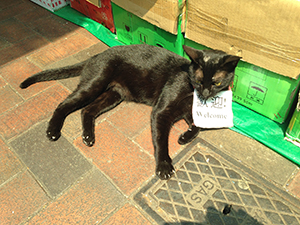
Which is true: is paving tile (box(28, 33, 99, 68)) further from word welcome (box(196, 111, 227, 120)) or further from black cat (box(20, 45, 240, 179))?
word welcome (box(196, 111, 227, 120))

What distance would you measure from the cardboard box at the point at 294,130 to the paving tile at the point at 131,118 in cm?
150

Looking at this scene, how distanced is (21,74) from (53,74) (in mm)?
712

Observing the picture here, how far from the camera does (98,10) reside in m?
3.83

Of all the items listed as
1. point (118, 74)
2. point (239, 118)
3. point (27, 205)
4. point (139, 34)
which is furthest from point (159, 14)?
point (27, 205)

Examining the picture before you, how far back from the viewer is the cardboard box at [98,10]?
365cm

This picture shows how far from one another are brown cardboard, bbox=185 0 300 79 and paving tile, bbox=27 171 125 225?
1.87 m

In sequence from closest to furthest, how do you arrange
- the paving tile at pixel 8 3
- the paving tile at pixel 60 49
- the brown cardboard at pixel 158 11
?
the brown cardboard at pixel 158 11 < the paving tile at pixel 60 49 < the paving tile at pixel 8 3

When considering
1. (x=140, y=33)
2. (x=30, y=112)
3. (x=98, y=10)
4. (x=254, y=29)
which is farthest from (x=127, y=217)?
(x=98, y=10)

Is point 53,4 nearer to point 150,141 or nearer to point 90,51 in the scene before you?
point 90,51

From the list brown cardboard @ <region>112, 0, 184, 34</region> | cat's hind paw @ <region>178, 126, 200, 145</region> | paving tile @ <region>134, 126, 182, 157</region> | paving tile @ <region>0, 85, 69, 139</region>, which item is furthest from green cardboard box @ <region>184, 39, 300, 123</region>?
paving tile @ <region>0, 85, 69, 139</region>

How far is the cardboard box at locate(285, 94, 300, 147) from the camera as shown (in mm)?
2270

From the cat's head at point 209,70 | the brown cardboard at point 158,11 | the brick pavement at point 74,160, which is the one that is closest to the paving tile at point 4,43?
the brick pavement at point 74,160

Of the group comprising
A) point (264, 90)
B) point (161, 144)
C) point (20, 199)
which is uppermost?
point (264, 90)

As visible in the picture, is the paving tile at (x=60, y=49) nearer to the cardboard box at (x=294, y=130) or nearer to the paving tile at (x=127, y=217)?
the paving tile at (x=127, y=217)
